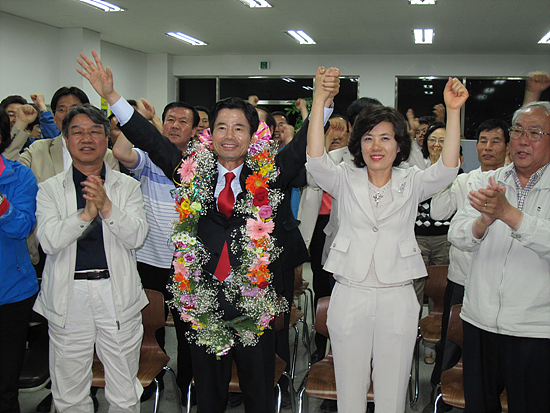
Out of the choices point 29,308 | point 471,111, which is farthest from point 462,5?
point 29,308

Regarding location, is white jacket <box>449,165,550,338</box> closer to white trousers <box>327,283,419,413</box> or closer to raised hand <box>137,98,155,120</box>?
white trousers <box>327,283,419,413</box>

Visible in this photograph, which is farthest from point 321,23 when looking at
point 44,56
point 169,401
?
point 169,401

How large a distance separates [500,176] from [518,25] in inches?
293

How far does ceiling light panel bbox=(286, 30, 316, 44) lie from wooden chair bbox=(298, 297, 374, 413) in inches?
301

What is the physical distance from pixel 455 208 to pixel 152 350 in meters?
2.14

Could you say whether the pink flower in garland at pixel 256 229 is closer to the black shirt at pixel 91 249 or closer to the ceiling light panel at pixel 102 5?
the black shirt at pixel 91 249

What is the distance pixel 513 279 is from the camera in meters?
2.16

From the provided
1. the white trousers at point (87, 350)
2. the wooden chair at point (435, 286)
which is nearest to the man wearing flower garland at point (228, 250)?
the white trousers at point (87, 350)

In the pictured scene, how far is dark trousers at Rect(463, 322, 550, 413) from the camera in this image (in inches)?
83.4

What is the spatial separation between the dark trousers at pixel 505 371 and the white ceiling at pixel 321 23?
6250 mm

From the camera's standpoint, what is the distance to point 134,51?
1158 cm

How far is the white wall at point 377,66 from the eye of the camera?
430 inches

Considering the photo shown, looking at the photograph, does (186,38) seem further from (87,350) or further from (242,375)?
(242,375)

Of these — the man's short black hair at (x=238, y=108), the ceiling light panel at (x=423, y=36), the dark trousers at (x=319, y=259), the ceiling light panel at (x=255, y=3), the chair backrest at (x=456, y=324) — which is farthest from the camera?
the ceiling light panel at (x=423, y=36)
